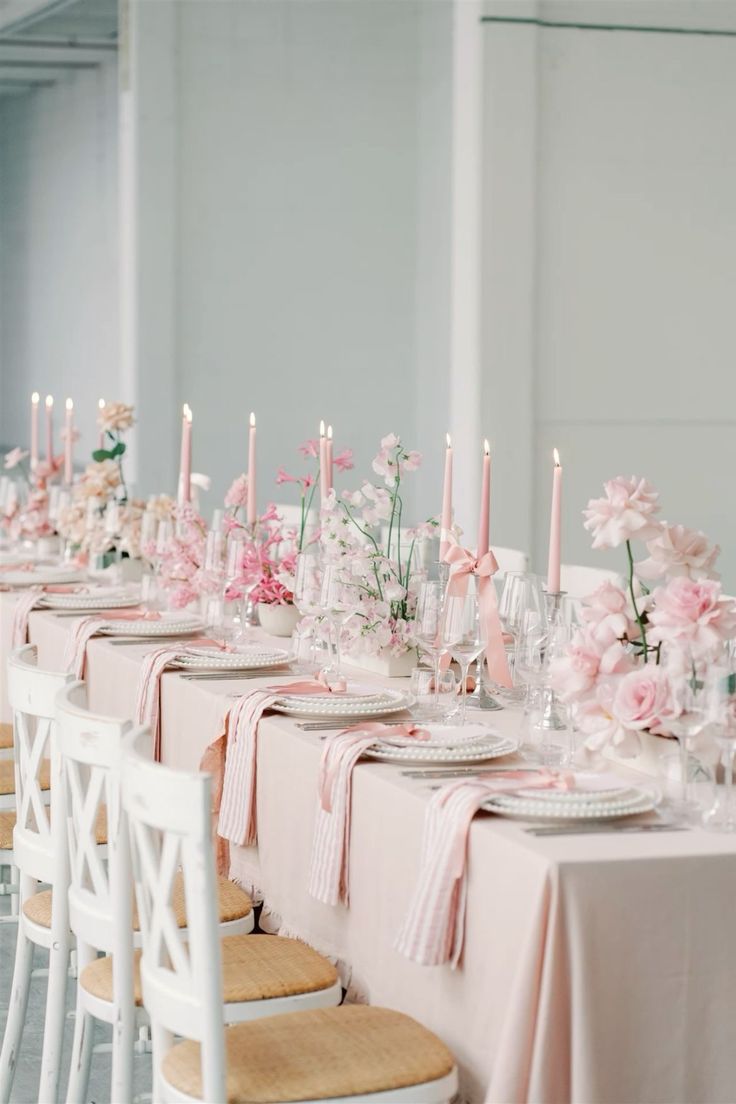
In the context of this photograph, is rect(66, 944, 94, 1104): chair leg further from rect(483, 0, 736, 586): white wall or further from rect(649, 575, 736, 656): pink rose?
rect(483, 0, 736, 586): white wall

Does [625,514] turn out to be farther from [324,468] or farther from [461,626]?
[324,468]

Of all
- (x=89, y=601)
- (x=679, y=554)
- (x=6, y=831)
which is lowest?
(x=6, y=831)

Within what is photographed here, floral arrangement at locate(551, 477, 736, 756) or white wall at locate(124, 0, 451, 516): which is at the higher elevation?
white wall at locate(124, 0, 451, 516)

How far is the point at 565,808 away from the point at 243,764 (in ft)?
3.17

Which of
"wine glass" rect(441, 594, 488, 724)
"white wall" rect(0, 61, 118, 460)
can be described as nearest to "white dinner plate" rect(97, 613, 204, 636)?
"wine glass" rect(441, 594, 488, 724)

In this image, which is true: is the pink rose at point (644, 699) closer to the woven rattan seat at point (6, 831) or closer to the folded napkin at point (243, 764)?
the folded napkin at point (243, 764)

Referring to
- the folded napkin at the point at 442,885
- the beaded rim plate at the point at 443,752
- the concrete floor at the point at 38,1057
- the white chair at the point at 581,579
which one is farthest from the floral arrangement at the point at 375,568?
the folded napkin at the point at 442,885

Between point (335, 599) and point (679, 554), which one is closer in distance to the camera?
point (679, 554)

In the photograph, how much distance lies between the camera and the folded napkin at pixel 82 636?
410cm

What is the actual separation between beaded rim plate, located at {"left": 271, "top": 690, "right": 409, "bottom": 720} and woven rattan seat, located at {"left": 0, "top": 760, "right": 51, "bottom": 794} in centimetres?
96

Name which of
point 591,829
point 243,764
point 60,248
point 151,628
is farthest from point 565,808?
point 60,248

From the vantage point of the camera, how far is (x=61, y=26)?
31.7 ft

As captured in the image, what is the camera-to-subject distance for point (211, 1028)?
2.09 meters

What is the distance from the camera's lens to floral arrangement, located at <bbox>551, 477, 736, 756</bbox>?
2.35 m
